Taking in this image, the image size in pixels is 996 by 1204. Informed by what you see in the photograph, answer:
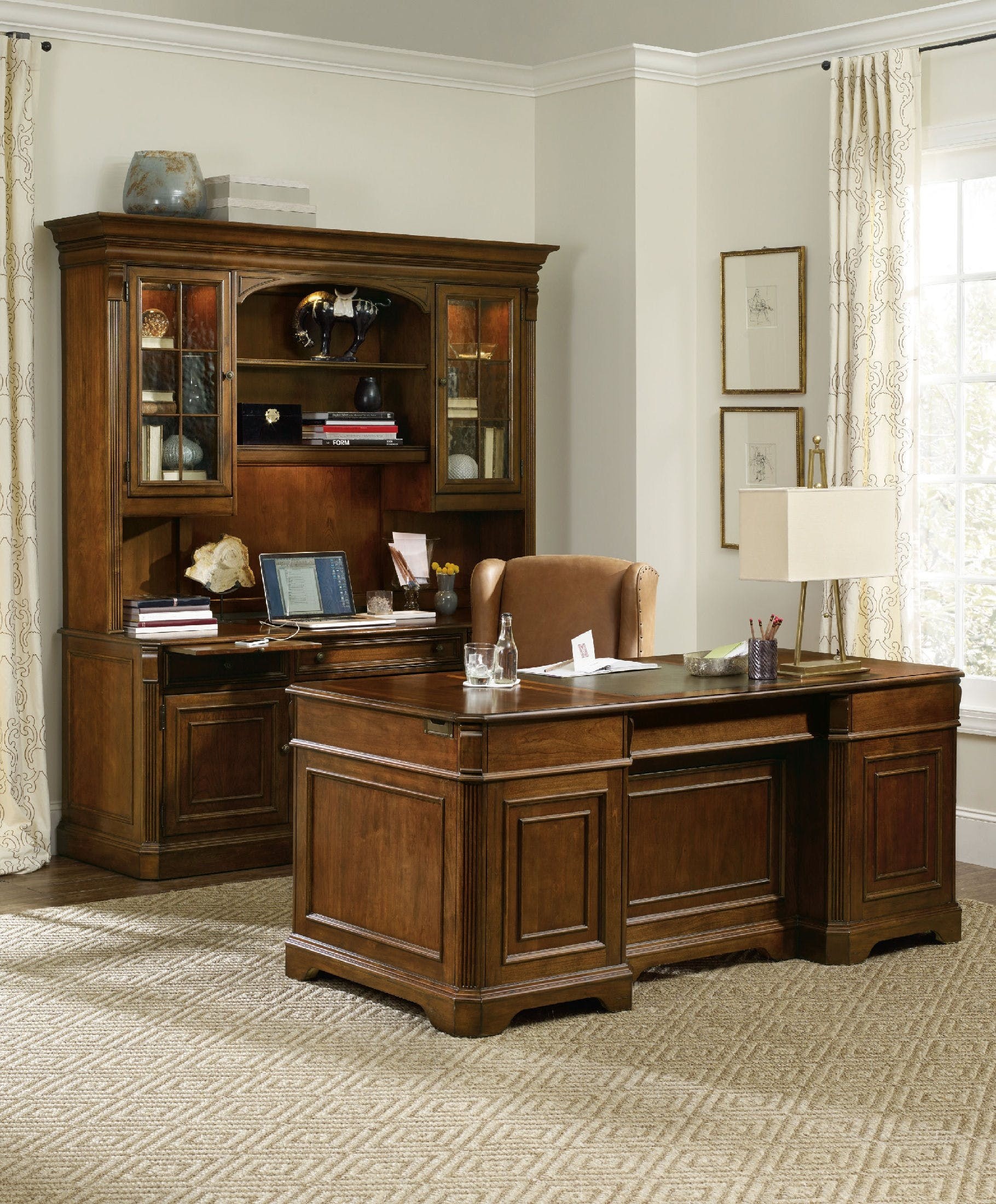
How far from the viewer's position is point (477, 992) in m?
4.01

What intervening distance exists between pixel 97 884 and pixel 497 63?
12.4 feet

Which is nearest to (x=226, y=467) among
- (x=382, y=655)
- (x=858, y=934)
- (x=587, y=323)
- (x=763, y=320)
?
(x=382, y=655)

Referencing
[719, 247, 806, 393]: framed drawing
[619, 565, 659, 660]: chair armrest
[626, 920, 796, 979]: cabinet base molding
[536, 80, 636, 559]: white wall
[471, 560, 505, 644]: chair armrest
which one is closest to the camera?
[626, 920, 796, 979]: cabinet base molding

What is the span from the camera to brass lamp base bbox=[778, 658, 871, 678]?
479 centimetres

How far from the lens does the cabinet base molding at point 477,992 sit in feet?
13.1

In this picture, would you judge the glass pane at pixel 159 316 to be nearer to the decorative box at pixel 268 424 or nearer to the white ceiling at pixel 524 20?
the decorative box at pixel 268 424

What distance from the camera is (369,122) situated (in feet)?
22.5

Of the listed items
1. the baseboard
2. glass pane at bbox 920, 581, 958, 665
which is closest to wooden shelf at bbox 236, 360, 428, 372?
glass pane at bbox 920, 581, 958, 665

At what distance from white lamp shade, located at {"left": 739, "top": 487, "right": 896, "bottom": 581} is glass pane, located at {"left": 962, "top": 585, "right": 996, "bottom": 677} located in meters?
1.48

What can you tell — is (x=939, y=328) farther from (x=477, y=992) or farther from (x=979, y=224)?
(x=477, y=992)

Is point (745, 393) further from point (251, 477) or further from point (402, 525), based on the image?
point (251, 477)

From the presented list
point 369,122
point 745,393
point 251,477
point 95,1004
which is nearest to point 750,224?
point 745,393

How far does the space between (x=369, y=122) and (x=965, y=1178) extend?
495cm

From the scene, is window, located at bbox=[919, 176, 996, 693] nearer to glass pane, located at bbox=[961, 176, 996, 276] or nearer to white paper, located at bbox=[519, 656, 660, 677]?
glass pane, located at bbox=[961, 176, 996, 276]
